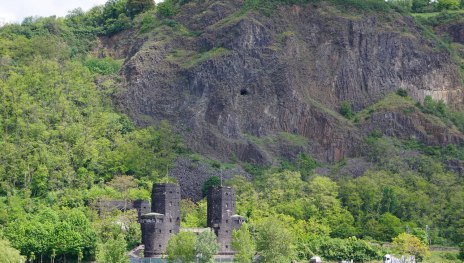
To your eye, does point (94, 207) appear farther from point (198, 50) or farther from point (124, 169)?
point (198, 50)

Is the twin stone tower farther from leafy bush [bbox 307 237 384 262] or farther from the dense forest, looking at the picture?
leafy bush [bbox 307 237 384 262]


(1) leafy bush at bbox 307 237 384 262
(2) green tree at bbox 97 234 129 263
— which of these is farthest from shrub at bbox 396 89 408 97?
(2) green tree at bbox 97 234 129 263

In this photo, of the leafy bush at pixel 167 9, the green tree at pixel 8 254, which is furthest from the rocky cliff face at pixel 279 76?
the green tree at pixel 8 254

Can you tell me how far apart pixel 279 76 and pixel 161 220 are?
175ft

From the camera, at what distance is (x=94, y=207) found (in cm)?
13375

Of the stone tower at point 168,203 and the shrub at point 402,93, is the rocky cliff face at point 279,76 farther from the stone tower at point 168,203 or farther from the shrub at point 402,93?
the stone tower at point 168,203

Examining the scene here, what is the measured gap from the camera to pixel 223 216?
4875 inches

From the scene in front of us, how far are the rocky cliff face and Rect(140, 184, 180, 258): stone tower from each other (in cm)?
3688

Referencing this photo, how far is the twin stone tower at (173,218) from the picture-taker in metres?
120

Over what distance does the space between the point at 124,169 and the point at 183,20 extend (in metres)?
41.4

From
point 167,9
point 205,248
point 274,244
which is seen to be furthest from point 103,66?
point 205,248

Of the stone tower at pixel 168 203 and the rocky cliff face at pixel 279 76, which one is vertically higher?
the rocky cliff face at pixel 279 76

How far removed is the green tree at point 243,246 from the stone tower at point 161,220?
660cm

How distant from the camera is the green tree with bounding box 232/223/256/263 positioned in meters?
113
